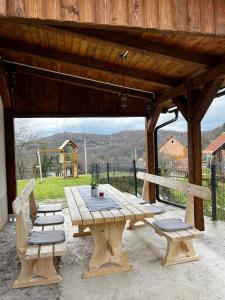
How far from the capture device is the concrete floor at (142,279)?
2.53 m

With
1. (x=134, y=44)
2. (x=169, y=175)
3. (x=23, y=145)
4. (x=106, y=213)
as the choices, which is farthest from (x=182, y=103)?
(x=23, y=145)

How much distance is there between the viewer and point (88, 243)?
396 cm

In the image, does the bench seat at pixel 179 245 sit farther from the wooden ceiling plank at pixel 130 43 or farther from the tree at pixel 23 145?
the tree at pixel 23 145

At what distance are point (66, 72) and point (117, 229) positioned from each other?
3635 millimetres

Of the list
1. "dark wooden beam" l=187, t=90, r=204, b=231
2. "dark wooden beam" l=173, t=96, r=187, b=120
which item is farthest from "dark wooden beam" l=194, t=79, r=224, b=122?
"dark wooden beam" l=173, t=96, r=187, b=120

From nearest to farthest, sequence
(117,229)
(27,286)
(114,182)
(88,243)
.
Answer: (27,286), (117,229), (88,243), (114,182)

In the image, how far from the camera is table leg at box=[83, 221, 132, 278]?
2996 mm

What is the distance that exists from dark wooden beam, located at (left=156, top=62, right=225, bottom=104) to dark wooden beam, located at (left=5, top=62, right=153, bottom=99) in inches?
28.9

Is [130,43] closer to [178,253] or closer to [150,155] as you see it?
[178,253]

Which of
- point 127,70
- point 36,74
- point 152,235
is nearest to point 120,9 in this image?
point 127,70

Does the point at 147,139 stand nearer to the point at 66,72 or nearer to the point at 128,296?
the point at 66,72

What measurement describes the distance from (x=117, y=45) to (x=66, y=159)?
761cm

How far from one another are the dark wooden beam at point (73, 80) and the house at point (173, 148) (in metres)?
3.39

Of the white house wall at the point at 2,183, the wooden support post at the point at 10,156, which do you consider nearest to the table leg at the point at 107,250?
the white house wall at the point at 2,183
